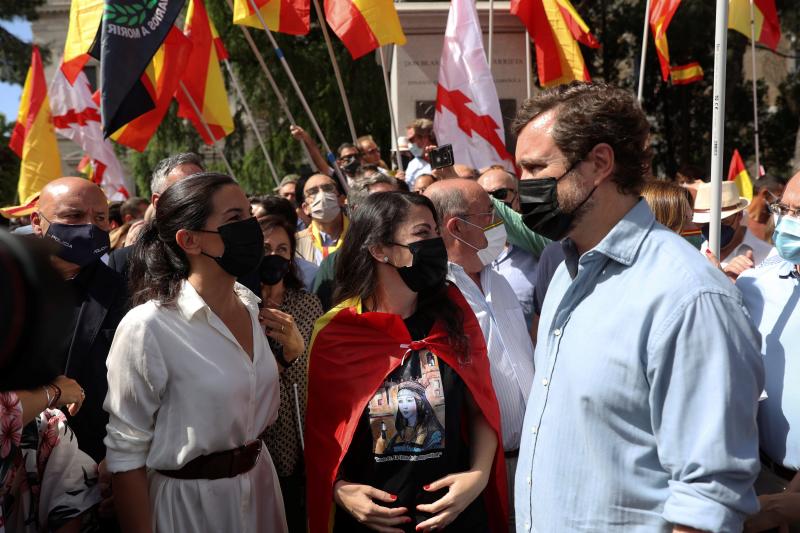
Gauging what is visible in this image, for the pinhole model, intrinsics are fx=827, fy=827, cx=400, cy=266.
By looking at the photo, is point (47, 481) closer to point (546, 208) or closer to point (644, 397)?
point (546, 208)

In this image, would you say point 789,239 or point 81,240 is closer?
point 789,239

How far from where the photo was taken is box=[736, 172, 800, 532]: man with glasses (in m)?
2.89

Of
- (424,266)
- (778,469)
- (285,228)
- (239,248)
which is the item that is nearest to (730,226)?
(778,469)

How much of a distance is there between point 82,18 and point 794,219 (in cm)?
585

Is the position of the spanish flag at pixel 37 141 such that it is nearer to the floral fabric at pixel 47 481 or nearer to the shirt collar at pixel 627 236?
the floral fabric at pixel 47 481

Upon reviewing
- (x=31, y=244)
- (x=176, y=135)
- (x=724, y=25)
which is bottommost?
(x=176, y=135)

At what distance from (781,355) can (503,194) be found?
2.50 metres

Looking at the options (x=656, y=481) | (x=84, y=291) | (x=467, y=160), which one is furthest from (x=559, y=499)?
(x=467, y=160)

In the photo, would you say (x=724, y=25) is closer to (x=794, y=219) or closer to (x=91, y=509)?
(x=794, y=219)

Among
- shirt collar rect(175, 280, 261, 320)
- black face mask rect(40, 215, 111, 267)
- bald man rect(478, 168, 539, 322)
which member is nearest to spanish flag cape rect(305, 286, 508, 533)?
shirt collar rect(175, 280, 261, 320)

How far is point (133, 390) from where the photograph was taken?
2.80m

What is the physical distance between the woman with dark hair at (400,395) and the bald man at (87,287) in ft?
3.09

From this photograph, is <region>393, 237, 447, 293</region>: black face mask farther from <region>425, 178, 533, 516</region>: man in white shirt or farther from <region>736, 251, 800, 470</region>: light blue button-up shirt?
<region>736, 251, 800, 470</region>: light blue button-up shirt

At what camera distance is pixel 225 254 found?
9.93 feet
